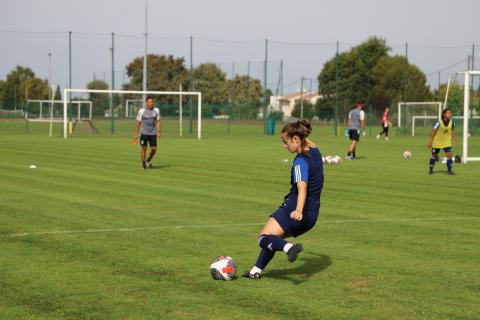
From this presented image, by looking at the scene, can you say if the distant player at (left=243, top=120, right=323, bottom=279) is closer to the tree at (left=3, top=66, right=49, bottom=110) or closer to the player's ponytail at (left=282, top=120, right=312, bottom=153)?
the player's ponytail at (left=282, top=120, right=312, bottom=153)

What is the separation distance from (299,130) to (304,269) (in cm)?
168

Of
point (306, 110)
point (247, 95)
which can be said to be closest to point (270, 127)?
point (247, 95)

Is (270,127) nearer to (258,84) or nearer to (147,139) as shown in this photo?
(258,84)

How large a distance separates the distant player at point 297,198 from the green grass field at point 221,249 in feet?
1.34

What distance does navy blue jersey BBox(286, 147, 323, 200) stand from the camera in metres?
7.80

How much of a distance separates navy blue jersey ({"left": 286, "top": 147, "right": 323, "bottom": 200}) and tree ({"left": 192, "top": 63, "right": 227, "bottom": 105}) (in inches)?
2638

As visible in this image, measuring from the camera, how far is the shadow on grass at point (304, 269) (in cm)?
820

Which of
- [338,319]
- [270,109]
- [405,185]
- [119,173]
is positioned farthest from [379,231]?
[270,109]

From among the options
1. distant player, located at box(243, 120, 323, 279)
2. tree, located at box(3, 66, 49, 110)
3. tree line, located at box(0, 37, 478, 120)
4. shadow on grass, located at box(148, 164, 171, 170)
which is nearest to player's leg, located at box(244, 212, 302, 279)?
distant player, located at box(243, 120, 323, 279)

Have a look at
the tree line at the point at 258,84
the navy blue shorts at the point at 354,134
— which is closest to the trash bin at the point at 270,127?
the tree line at the point at 258,84

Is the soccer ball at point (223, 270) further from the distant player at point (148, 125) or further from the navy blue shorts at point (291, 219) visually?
the distant player at point (148, 125)

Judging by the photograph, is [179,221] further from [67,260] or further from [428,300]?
[428,300]

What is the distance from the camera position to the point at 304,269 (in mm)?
8617

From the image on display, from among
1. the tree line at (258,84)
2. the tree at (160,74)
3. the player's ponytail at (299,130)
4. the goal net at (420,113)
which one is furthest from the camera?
the tree at (160,74)
